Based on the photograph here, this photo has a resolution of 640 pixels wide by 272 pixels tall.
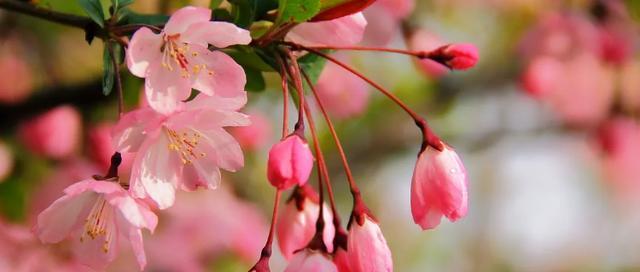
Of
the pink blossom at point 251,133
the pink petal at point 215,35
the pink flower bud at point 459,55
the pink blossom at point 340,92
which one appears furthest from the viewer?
the pink blossom at point 251,133

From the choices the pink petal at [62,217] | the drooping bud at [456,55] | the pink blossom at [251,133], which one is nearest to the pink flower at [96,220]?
the pink petal at [62,217]

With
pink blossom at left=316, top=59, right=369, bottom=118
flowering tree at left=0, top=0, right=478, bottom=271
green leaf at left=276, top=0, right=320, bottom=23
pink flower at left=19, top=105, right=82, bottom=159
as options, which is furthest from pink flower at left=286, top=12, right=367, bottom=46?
pink flower at left=19, top=105, right=82, bottom=159

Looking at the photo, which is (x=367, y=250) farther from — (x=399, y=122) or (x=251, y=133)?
(x=399, y=122)

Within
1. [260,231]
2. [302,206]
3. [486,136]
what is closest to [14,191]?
[260,231]

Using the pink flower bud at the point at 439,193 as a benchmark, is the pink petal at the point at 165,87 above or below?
above

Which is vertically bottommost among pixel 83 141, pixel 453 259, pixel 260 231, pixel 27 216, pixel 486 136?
pixel 453 259

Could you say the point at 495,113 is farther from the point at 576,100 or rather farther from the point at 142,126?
the point at 142,126

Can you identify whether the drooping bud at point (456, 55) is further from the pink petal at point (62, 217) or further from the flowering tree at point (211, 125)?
the pink petal at point (62, 217)
